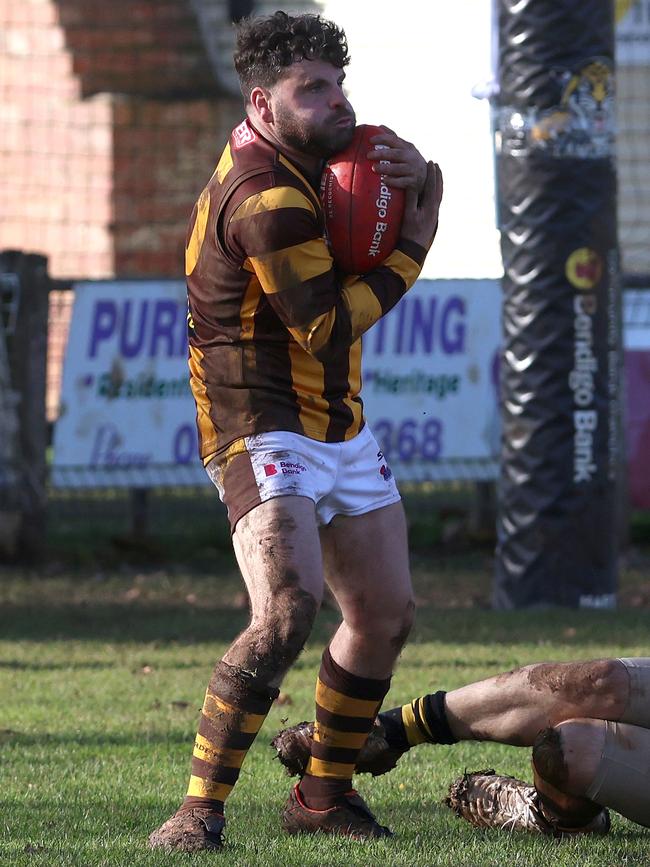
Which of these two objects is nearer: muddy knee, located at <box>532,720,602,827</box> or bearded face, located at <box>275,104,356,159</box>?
muddy knee, located at <box>532,720,602,827</box>

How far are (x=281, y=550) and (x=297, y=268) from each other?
29.9 inches

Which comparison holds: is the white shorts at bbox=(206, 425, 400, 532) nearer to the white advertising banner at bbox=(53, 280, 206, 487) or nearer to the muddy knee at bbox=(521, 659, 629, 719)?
the muddy knee at bbox=(521, 659, 629, 719)

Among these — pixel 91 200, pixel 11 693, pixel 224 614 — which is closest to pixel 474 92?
pixel 224 614

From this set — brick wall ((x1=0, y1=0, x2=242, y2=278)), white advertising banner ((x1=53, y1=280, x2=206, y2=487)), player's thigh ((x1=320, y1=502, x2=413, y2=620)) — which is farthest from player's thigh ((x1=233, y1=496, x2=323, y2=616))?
brick wall ((x1=0, y1=0, x2=242, y2=278))

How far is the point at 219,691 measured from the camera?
4469 mm

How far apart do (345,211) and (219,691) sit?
1383mm

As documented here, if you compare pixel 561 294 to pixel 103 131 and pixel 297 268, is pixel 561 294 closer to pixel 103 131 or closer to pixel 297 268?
pixel 297 268

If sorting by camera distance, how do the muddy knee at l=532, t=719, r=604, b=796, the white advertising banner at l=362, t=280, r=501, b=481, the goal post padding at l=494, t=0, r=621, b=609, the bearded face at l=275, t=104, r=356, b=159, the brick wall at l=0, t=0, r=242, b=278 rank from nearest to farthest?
the muddy knee at l=532, t=719, r=604, b=796 < the bearded face at l=275, t=104, r=356, b=159 < the goal post padding at l=494, t=0, r=621, b=609 < the white advertising banner at l=362, t=280, r=501, b=481 < the brick wall at l=0, t=0, r=242, b=278

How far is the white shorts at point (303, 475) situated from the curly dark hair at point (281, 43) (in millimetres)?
1015

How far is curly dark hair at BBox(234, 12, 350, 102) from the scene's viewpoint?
185 inches

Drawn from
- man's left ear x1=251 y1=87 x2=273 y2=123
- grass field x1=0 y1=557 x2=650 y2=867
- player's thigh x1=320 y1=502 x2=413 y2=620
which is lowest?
grass field x1=0 y1=557 x2=650 y2=867

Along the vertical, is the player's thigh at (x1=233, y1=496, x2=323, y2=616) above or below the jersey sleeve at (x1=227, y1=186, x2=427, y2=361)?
below

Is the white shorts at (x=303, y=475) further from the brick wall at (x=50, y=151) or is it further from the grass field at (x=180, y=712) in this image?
the brick wall at (x=50, y=151)

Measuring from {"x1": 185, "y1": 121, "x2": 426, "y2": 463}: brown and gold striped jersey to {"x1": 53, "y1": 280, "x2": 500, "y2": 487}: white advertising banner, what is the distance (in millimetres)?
6331
